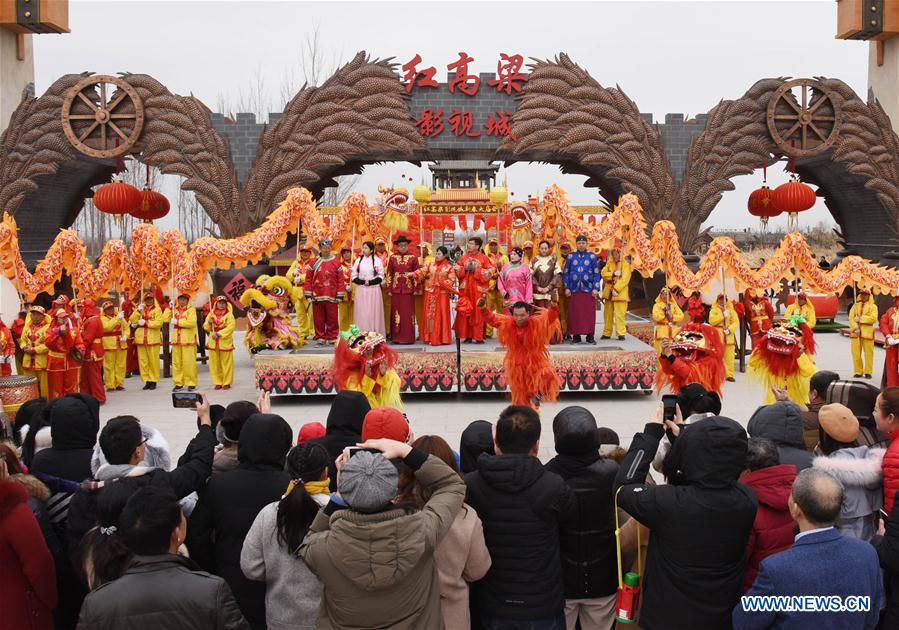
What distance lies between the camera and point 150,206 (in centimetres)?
1534

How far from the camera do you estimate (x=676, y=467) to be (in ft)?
10.6

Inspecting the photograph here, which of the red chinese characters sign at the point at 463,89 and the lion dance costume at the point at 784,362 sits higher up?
the red chinese characters sign at the point at 463,89

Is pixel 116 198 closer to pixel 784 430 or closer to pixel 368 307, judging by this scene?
pixel 368 307

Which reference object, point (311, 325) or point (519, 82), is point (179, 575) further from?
point (519, 82)

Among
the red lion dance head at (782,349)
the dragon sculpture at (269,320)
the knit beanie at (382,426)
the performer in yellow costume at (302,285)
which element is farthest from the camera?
the performer in yellow costume at (302,285)

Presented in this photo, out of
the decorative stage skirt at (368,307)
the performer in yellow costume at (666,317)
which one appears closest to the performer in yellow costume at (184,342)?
the decorative stage skirt at (368,307)

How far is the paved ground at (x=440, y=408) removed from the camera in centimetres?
919

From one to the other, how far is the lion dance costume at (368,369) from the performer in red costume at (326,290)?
4.34 m

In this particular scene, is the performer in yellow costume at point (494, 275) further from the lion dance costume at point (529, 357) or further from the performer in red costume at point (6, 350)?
the performer in red costume at point (6, 350)

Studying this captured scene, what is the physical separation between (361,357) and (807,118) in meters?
13.2

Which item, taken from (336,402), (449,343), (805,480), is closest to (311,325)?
(449,343)

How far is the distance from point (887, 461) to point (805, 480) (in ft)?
3.04

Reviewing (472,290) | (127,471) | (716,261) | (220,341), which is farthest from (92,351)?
(716,261)

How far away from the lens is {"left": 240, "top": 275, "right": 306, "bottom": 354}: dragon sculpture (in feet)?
38.9
